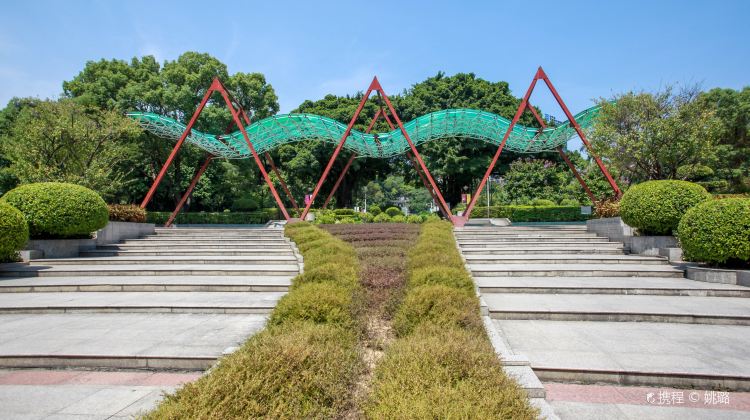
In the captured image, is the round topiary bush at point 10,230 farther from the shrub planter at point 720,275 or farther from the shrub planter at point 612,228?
the shrub planter at point 612,228

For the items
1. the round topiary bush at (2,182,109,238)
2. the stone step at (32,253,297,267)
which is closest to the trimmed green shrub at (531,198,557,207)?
the stone step at (32,253,297,267)

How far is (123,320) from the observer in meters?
6.23

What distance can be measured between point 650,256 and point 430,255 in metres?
7.32

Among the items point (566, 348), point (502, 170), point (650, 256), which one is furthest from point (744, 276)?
point (502, 170)

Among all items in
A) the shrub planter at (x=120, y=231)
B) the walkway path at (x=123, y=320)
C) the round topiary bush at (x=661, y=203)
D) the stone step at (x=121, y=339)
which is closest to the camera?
the walkway path at (x=123, y=320)

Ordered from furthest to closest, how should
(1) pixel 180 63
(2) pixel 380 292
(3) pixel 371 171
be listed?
(3) pixel 371 171, (1) pixel 180 63, (2) pixel 380 292

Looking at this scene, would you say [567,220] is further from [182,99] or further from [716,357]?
[182,99]

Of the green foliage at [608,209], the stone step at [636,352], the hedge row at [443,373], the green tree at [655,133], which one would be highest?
the green tree at [655,133]

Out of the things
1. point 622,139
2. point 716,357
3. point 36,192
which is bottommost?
point 716,357

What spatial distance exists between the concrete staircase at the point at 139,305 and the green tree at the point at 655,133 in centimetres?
1389

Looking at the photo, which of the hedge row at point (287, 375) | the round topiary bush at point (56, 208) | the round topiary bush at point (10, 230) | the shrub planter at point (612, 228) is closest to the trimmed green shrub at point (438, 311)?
the hedge row at point (287, 375)

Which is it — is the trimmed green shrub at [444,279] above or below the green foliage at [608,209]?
below

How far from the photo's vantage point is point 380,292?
659cm

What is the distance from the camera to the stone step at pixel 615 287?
25.0 feet
